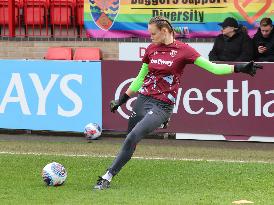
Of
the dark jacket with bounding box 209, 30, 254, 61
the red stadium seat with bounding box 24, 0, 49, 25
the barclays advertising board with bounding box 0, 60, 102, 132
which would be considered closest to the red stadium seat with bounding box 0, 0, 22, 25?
the red stadium seat with bounding box 24, 0, 49, 25

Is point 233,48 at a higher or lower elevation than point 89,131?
higher

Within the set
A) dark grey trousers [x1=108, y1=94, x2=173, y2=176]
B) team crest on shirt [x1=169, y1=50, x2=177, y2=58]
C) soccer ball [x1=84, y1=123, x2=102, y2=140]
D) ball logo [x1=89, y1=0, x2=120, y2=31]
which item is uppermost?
team crest on shirt [x1=169, y1=50, x2=177, y2=58]

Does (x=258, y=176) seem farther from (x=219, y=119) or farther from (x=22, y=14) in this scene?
(x=22, y=14)

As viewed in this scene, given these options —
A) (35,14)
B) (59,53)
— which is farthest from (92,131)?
(35,14)

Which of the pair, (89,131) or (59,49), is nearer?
(89,131)

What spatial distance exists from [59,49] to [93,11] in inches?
43.1

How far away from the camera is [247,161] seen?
12258 millimetres

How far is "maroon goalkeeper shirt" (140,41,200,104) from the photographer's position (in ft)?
32.2

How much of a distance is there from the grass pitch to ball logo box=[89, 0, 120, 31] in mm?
5269

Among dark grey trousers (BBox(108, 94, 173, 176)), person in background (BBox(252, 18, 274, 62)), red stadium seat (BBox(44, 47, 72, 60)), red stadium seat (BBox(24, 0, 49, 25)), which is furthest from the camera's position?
red stadium seat (BBox(24, 0, 49, 25))

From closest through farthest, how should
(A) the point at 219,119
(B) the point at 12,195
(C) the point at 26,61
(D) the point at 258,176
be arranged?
(B) the point at 12,195, (D) the point at 258,176, (A) the point at 219,119, (C) the point at 26,61

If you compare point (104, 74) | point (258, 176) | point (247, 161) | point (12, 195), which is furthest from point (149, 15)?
point (12, 195)

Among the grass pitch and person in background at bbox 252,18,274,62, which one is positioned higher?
person in background at bbox 252,18,274,62

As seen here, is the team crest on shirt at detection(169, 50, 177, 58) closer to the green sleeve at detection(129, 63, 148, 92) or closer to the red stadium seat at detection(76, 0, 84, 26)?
the green sleeve at detection(129, 63, 148, 92)
